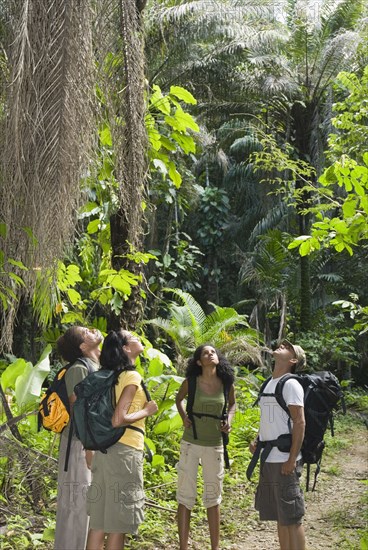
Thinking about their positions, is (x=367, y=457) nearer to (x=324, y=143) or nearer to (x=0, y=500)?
(x=0, y=500)

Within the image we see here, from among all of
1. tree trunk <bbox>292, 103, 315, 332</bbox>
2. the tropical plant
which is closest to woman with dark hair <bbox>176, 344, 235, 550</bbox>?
the tropical plant

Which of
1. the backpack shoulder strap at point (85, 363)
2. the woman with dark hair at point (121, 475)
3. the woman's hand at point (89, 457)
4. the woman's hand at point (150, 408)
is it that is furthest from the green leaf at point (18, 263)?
the woman's hand at point (89, 457)

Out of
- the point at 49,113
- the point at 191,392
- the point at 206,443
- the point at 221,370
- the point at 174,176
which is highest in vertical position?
the point at 174,176

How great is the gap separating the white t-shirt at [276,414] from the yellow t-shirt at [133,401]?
0.84 meters

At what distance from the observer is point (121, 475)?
14.9ft

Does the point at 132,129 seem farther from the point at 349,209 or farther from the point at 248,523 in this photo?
the point at 248,523

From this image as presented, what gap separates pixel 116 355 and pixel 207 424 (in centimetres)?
122

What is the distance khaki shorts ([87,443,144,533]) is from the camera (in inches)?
177

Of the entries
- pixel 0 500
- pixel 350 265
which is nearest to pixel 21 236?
pixel 0 500

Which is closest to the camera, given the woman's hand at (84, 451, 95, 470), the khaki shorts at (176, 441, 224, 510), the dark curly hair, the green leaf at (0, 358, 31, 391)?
the woman's hand at (84, 451, 95, 470)

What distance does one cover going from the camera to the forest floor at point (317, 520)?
6457 millimetres

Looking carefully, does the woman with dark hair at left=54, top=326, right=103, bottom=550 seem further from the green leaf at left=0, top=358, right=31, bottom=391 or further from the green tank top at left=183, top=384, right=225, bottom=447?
the green leaf at left=0, top=358, right=31, bottom=391

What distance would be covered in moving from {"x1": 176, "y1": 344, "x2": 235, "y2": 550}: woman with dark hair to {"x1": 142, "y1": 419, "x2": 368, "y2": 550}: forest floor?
0.72 m

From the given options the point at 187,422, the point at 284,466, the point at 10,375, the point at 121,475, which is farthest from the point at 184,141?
the point at 10,375
